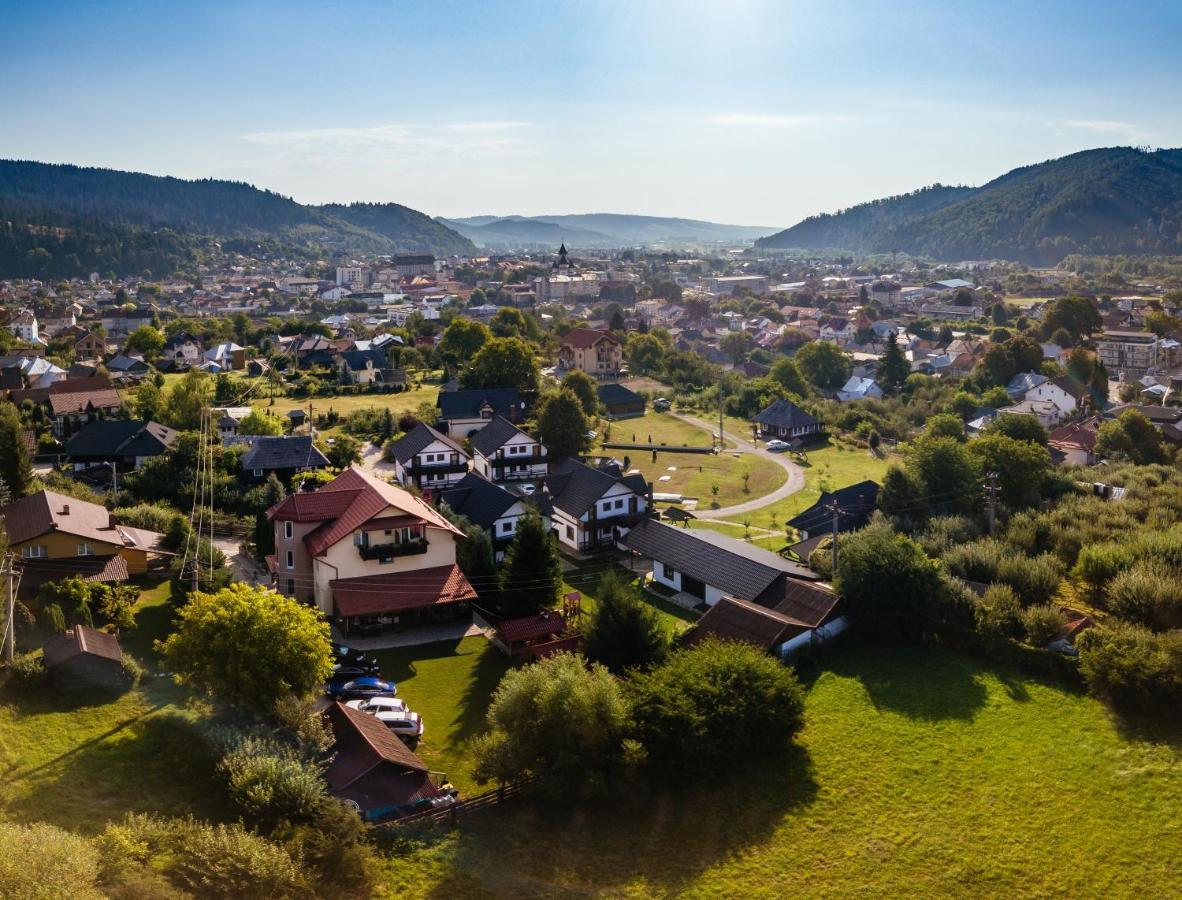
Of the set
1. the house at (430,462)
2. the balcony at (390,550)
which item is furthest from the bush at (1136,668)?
the house at (430,462)

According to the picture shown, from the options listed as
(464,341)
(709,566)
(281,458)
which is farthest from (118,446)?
(464,341)

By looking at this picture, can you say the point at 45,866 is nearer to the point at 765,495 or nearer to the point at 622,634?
the point at 622,634

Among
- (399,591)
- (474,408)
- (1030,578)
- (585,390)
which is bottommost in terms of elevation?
(399,591)

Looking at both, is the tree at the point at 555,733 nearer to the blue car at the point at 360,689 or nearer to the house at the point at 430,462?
the blue car at the point at 360,689

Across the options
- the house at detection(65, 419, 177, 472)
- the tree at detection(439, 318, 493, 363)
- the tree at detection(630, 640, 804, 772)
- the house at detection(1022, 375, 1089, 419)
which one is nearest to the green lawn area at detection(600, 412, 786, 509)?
the tree at detection(439, 318, 493, 363)

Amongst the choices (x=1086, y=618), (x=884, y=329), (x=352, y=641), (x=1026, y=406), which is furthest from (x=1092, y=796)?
(x=884, y=329)
